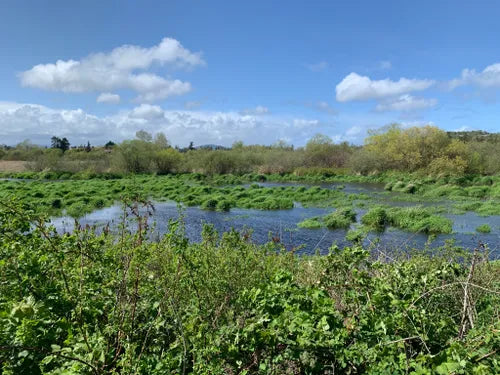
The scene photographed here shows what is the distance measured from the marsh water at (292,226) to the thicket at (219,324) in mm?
8244

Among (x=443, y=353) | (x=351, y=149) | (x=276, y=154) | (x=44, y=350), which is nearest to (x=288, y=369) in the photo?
(x=443, y=353)

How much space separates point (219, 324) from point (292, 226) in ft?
46.9

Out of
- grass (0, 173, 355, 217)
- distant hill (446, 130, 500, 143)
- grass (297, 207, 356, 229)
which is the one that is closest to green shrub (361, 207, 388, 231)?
grass (297, 207, 356, 229)

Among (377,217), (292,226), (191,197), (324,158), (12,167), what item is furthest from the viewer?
(12,167)

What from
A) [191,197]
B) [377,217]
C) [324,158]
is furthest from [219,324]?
[324,158]

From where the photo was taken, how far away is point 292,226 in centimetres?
1742

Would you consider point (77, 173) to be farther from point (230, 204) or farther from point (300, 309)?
point (300, 309)

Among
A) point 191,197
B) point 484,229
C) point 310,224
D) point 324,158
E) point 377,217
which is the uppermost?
point 324,158

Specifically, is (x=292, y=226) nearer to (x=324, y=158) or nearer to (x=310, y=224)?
(x=310, y=224)

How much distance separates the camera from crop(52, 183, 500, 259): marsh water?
1391 centimetres

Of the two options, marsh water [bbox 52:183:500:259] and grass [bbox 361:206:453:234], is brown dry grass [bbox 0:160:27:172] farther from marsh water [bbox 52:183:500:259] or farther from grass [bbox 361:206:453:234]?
grass [bbox 361:206:453:234]

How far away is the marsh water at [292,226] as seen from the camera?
13.9 metres

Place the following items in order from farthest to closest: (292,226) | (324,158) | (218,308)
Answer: (324,158) → (292,226) → (218,308)

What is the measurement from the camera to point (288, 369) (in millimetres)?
2859
